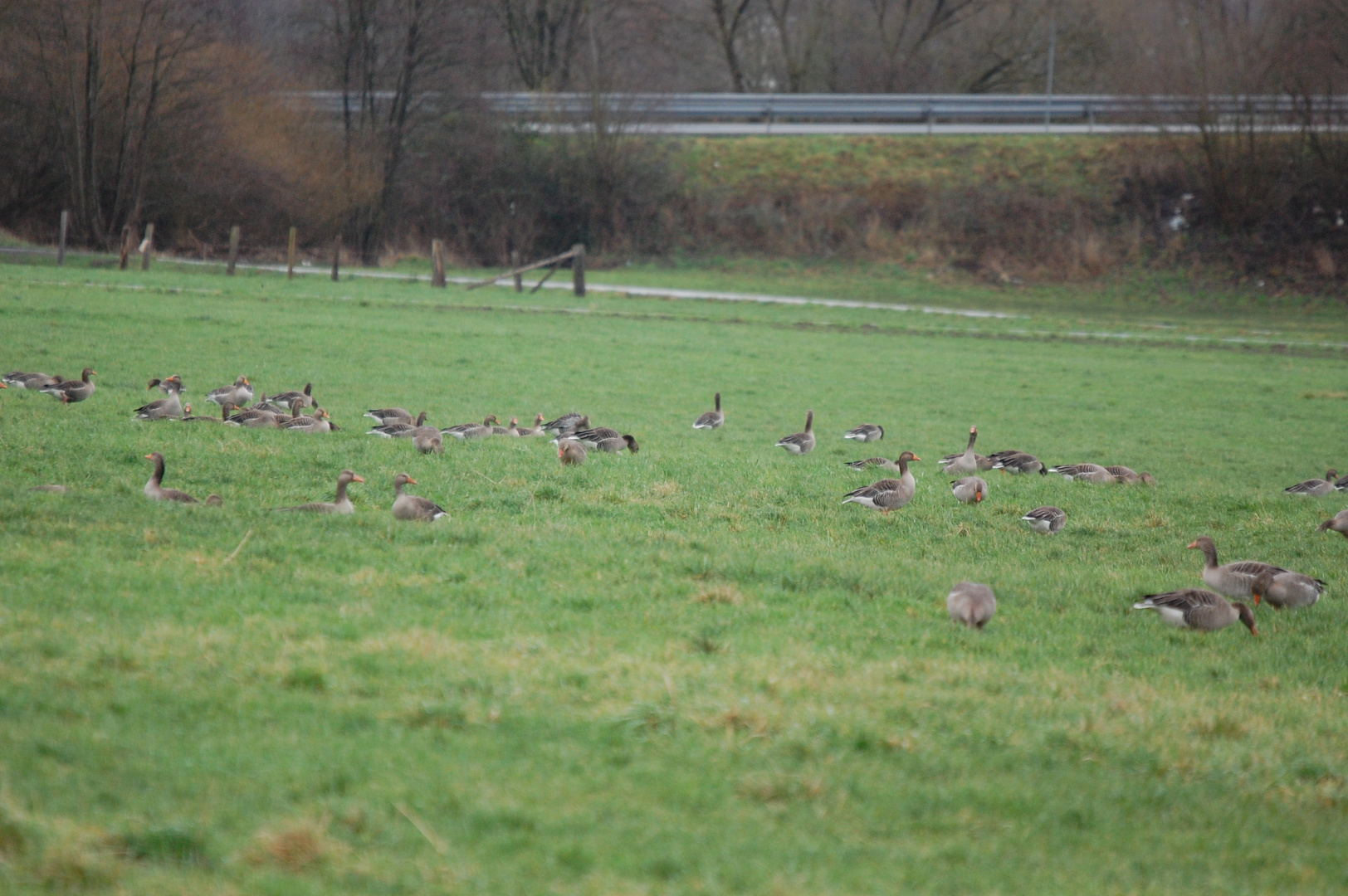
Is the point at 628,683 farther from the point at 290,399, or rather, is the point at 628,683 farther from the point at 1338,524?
the point at 290,399

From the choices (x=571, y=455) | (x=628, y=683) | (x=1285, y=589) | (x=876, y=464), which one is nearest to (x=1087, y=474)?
(x=876, y=464)

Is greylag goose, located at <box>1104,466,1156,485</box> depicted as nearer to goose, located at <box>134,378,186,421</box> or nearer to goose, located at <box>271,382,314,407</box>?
goose, located at <box>271,382,314,407</box>

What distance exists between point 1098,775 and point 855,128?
6455 cm

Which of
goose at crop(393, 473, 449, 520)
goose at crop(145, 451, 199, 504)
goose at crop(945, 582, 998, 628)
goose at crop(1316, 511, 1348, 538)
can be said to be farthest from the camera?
goose at crop(1316, 511, 1348, 538)

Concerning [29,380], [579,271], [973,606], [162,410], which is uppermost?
[579,271]

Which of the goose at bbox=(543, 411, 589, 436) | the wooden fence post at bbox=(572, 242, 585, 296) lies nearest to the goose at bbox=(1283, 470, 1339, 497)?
the goose at bbox=(543, 411, 589, 436)

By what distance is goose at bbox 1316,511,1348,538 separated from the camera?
508 inches

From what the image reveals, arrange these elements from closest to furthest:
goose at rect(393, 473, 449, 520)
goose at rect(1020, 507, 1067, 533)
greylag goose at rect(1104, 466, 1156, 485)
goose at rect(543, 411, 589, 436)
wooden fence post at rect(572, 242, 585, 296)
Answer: goose at rect(393, 473, 449, 520) → goose at rect(1020, 507, 1067, 533) → greylag goose at rect(1104, 466, 1156, 485) → goose at rect(543, 411, 589, 436) → wooden fence post at rect(572, 242, 585, 296)

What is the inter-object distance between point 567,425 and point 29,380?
8.09 m

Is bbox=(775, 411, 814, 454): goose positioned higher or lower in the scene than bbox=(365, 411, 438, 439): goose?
lower

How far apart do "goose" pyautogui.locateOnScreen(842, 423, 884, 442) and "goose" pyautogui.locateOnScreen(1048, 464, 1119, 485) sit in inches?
167

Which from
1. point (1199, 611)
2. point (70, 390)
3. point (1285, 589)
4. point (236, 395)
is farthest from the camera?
point (236, 395)

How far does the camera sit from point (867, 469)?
15828 millimetres

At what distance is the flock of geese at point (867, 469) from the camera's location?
30.0 feet
